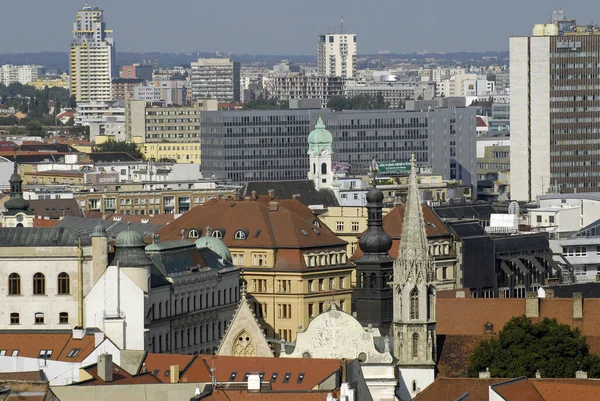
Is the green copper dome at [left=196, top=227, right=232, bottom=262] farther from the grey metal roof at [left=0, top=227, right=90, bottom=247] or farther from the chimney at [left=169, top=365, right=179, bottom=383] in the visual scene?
the chimney at [left=169, top=365, right=179, bottom=383]

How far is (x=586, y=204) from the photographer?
194000mm

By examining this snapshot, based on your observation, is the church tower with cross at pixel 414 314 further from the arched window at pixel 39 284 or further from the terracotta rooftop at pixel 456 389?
the arched window at pixel 39 284

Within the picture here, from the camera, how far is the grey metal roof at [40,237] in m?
120

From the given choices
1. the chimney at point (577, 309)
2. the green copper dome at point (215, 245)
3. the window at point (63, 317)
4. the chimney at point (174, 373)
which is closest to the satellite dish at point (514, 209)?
the green copper dome at point (215, 245)

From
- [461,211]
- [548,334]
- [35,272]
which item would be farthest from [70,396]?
[461,211]

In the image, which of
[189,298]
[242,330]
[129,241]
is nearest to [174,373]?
[242,330]

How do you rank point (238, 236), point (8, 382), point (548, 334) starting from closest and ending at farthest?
point (8, 382)
point (548, 334)
point (238, 236)

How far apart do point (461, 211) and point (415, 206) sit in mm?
77963

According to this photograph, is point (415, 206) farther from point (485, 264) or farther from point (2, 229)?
point (485, 264)

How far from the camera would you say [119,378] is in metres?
91.8

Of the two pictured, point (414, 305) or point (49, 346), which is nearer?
point (49, 346)

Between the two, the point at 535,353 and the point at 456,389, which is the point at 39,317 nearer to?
the point at 535,353

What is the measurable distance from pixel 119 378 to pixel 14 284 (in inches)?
1145

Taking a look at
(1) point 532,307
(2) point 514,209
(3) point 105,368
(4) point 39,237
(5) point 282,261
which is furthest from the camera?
(2) point 514,209
